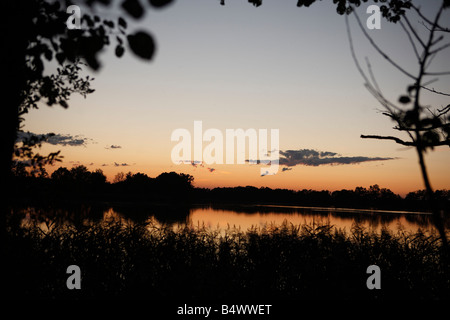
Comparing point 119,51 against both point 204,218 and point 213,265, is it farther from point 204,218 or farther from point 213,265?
point 204,218

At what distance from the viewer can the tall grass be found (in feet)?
26.6

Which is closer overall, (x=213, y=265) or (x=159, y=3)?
(x=159, y=3)

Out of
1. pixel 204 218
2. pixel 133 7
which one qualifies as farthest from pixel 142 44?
pixel 204 218

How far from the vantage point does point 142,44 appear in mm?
2002

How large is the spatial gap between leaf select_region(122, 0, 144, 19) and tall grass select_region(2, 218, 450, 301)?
7288 mm

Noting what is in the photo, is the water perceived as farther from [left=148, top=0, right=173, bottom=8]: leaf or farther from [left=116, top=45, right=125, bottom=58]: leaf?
[left=148, top=0, right=173, bottom=8]: leaf

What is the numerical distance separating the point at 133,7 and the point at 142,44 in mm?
250

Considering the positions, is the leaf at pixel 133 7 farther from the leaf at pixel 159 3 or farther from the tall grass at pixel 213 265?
the tall grass at pixel 213 265

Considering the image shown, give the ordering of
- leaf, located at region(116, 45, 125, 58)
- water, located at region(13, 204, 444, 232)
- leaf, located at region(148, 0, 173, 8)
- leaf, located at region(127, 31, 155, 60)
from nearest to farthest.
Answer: leaf, located at region(148, 0, 173, 8), leaf, located at region(127, 31, 155, 60), leaf, located at region(116, 45, 125, 58), water, located at region(13, 204, 444, 232)

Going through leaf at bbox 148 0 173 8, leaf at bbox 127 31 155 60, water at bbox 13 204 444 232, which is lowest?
water at bbox 13 204 444 232

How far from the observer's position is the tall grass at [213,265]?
8.10 m

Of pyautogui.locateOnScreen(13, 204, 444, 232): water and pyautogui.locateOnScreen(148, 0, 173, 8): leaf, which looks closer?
pyautogui.locateOnScreen(148, 0, 173, 8): leaf

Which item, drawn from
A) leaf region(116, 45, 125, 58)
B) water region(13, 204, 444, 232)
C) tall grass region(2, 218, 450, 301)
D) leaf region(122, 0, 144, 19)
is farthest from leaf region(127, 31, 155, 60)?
tall grass region(2, 218, 450, 301)
